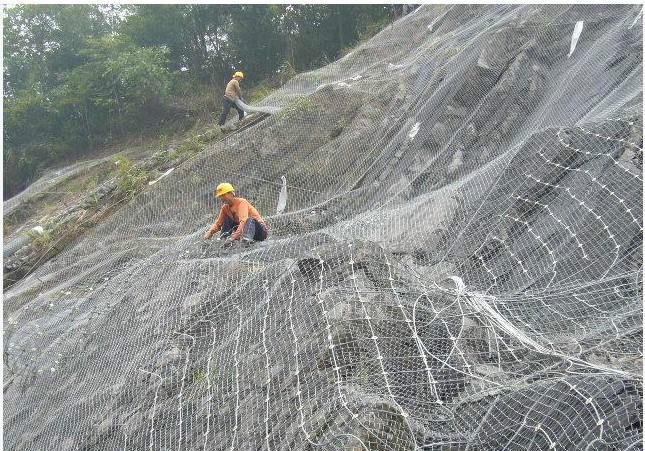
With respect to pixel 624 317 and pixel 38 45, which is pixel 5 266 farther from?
pixel 38 45

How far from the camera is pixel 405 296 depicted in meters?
3.52

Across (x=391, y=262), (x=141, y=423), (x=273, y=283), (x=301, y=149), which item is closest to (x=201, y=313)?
(x=273, y=283)

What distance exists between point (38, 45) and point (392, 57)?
428 inches

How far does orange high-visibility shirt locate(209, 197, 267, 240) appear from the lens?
17.0ft

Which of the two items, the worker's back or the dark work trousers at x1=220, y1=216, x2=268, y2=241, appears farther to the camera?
the worker's back

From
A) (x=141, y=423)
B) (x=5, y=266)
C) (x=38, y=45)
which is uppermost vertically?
(x=38, y=45)

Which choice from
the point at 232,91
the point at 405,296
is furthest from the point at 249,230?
the point at 232,91

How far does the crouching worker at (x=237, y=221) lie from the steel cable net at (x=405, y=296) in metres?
0.23

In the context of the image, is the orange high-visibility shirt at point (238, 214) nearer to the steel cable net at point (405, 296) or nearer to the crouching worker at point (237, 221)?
the crouching worker at point (237, 221)

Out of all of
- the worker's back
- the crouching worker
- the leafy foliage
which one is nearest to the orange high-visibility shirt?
Answer: the crouching worker

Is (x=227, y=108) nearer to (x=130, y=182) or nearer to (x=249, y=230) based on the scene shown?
(x=130, y=182)

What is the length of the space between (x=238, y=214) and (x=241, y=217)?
14 centimetres

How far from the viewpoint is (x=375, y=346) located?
3.11 meters

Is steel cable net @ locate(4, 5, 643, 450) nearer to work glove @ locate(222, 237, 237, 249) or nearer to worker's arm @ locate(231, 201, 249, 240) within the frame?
work glove @ locate(222, 237, 237, 249)
